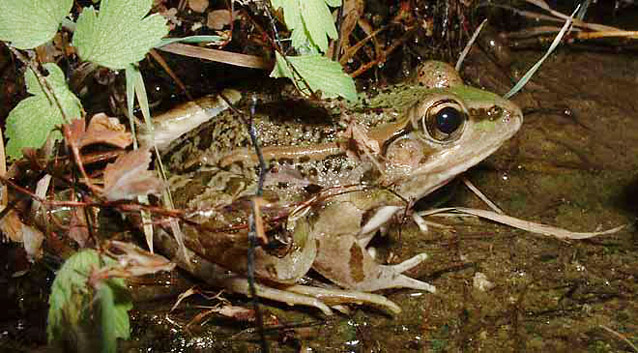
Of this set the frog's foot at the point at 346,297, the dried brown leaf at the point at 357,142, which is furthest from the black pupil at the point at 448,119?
the frog's foot at the point at 346,297

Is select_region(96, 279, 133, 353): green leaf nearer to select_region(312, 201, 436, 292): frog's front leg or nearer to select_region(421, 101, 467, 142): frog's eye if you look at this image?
select_region(312, 201, 436, 292): frog's front leg

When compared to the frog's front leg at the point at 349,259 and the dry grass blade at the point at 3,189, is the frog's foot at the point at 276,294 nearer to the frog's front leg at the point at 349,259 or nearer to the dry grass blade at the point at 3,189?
the frog's front leg at the point at 349,259

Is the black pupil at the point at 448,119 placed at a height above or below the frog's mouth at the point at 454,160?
above

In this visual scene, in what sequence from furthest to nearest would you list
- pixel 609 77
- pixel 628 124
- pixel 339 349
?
pixel 609 77
pixel 628 124
pixel 339 349

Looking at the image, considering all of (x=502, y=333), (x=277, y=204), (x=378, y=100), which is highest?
(x=378, y=100)

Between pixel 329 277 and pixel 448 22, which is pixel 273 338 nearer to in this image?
pixel 329 277

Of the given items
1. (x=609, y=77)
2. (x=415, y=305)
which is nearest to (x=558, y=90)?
(x=609, y=77)
